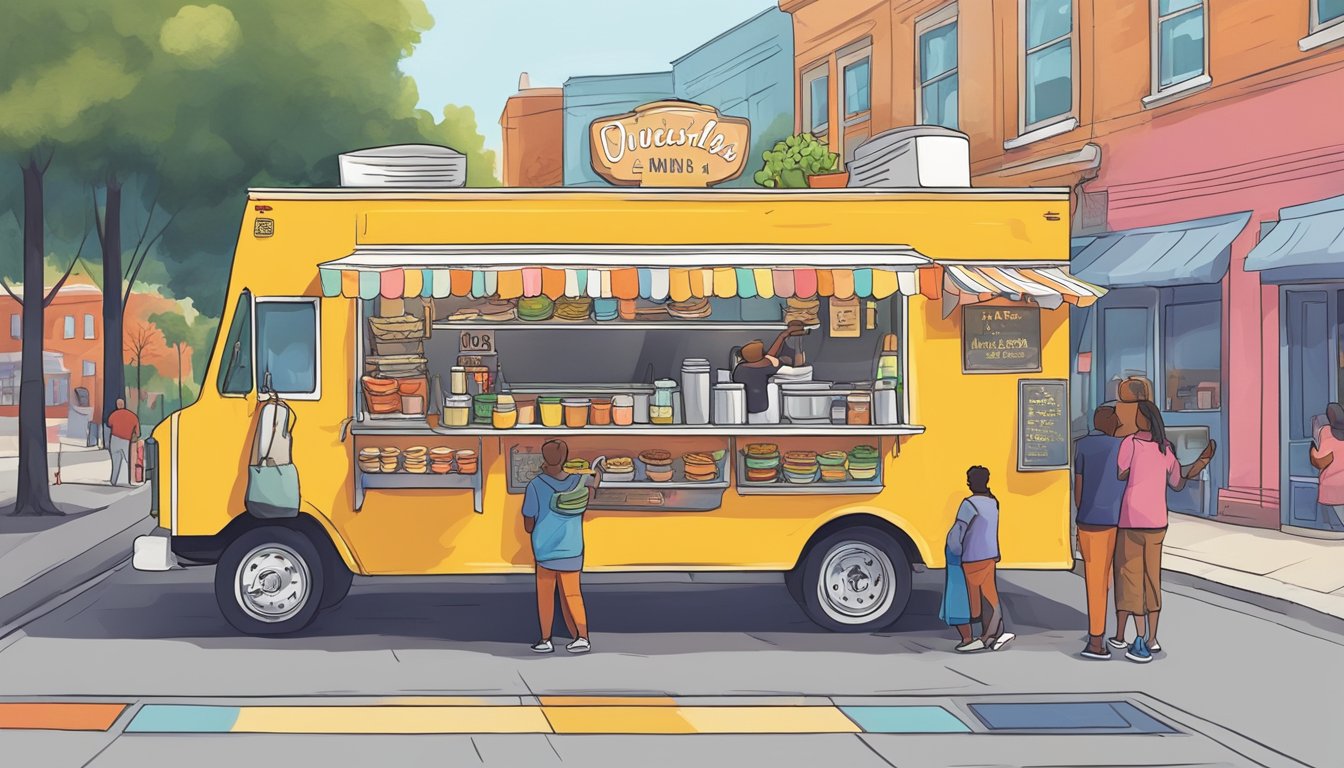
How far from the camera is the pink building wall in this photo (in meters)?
14.9

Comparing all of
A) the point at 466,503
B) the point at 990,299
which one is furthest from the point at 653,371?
the point at 990,299

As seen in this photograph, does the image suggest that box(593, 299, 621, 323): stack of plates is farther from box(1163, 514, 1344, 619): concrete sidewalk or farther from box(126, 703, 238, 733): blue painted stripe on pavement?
box(1163, 514, 1344, 619): concrete sidewalk

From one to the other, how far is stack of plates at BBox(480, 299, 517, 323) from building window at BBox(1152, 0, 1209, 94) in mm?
10936

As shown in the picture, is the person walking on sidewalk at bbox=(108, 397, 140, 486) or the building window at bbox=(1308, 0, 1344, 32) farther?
the person walking on sidewalk at bbox=(108, 397, 140, 486)

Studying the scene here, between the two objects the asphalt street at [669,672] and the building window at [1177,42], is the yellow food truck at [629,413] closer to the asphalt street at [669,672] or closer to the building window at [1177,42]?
the asphalt street at [669,672]

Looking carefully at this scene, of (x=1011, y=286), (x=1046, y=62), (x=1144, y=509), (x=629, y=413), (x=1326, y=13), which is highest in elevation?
(x=1046, y=62)

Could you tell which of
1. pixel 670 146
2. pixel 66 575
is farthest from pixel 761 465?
pixel 66 575

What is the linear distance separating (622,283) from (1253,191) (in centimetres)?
1006

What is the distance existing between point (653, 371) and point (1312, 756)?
5344 millimetres

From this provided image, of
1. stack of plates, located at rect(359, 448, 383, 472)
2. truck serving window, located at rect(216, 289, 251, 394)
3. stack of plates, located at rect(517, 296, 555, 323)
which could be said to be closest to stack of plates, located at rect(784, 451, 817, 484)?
stack of plates, located at rect(517, 296, 555, 323)

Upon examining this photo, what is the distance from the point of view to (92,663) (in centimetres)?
875

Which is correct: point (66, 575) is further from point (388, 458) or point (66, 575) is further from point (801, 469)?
point (801, 469)

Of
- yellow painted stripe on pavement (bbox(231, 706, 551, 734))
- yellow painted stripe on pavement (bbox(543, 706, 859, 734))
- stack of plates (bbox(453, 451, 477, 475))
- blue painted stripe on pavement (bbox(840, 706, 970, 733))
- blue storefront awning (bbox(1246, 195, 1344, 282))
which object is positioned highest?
blue storefront awning (bbox(1246, 195, 1344, 282))

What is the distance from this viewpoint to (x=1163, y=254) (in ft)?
54.0
